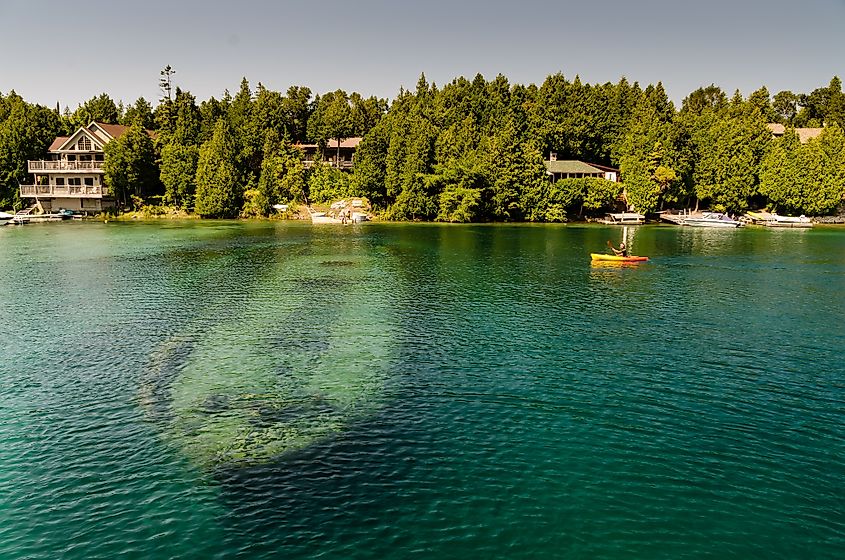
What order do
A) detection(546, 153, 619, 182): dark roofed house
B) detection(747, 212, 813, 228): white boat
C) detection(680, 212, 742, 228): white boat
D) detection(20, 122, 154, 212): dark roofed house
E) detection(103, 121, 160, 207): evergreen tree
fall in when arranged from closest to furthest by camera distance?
detection(747, 212, 813, 228): white boat, detection(680, 212, 742, 228): white boat, detection(103, 121, 160, 207): evergreen tree, detection(20, 122, 154, 212): dark roofed house, detection(546, 153, 619, 182): dark roofed house

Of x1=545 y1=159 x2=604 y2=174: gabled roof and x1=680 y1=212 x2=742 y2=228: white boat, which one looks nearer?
x1=680 y1=212 x2=742 y2=228: white boat

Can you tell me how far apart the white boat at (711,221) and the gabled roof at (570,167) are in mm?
21727

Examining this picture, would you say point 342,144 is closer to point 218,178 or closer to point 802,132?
point 218,178

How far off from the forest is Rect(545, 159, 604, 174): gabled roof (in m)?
6.07

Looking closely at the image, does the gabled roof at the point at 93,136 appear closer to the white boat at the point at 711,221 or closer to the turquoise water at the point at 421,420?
the turquoise water at the point at 421,420

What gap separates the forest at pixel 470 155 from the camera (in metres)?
121

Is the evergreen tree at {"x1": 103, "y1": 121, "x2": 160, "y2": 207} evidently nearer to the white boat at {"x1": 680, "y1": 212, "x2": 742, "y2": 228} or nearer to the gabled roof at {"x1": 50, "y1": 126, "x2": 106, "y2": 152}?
the gabled roof at {"x1": 50, "y1": 126, "x2": 106, "y2": 152}

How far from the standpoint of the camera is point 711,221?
382 ft

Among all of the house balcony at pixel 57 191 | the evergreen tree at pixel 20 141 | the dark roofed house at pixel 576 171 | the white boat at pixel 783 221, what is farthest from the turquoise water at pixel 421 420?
the evergreen tree at pixel 20 141

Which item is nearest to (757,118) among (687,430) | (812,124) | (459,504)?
(812,124)

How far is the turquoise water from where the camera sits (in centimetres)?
1806

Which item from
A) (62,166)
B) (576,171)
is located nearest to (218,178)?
(62,166)

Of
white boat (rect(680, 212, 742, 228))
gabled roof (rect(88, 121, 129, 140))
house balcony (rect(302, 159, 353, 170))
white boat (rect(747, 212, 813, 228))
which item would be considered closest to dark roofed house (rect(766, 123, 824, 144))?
white boat (rect(747, 212, 813, 228))

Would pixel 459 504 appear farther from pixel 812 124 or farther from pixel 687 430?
pixel 812 124
